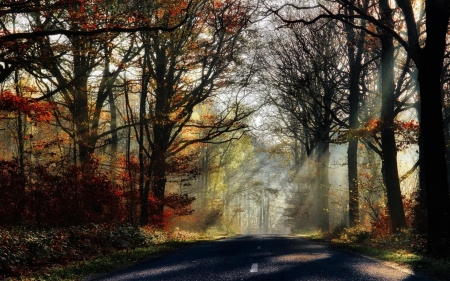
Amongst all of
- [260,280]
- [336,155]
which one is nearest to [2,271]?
[260,280]

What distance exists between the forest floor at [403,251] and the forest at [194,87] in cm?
44

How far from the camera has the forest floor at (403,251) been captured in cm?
1080

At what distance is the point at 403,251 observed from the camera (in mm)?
15250

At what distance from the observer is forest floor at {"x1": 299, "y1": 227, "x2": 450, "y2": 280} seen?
10797 millimetres

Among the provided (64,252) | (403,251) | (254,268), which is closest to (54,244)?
(64,252)

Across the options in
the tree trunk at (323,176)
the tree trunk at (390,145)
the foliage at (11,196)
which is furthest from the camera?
the tree trunk at (323,176)

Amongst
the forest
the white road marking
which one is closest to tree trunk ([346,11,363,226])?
the forest

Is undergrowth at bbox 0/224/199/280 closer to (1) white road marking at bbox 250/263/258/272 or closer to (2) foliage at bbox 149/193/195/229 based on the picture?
(1) white road marking at bbox 250/263/258/272

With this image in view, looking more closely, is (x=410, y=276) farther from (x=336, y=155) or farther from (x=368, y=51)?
(x=336, y=155)

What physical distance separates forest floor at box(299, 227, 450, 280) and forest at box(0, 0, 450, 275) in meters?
0.44

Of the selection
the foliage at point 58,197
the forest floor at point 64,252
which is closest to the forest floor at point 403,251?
the forest floor at point 64,252

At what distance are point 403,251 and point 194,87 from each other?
17.5 m

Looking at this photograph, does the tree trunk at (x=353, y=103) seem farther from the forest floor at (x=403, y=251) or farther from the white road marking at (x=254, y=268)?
the white road marking at (x=254, y=268)

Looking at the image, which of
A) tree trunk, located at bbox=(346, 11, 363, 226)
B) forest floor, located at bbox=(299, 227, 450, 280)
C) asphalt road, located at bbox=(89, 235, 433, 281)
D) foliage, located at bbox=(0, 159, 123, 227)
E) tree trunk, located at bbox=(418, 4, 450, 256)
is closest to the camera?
asphalt road, located at bbox=(89, 235, 433, 281)
